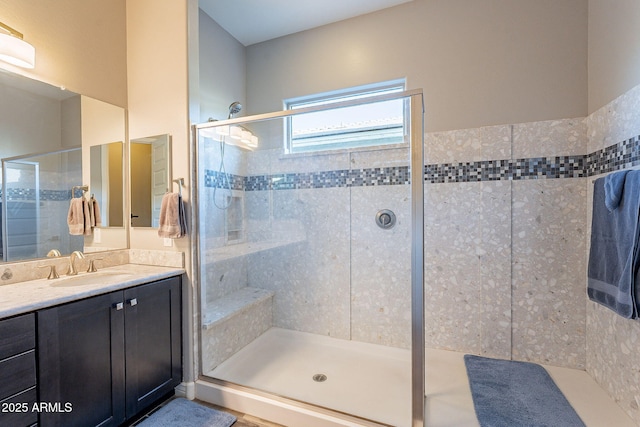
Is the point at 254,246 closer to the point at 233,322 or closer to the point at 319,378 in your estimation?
the point at 233,322

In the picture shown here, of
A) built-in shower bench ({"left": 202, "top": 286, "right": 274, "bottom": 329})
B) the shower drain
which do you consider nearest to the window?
built-in shower bench ({"left": 202, "top": 286, "right": 274, "bottom": 329})

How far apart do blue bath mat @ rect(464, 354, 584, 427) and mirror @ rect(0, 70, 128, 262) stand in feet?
9.05

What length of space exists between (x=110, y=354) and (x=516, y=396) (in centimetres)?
242

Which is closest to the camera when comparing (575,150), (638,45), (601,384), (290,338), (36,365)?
(36,365)

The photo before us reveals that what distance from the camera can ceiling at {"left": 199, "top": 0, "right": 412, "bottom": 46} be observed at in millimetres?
2443

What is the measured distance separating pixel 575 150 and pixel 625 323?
118cm

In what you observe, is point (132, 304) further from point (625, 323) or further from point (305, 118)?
point (625, 323)

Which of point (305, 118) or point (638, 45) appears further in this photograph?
point (305, 118)

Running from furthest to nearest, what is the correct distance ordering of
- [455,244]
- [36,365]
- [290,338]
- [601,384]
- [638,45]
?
[290,338]
[455,244]
[601,384]
[638,45]
[36,365]

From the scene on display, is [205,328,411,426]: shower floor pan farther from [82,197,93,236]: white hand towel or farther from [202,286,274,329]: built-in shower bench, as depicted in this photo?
[82,197,93,236]: white hand towel

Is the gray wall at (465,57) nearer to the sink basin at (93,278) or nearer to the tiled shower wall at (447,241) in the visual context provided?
the tiled shower wall at (447,241)

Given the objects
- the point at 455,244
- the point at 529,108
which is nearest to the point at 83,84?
the point at 455,244

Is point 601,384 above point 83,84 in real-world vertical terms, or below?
below

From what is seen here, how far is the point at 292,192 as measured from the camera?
2660mm
